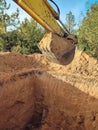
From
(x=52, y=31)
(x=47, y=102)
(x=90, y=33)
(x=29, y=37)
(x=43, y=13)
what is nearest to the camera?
(x=43, y=13)

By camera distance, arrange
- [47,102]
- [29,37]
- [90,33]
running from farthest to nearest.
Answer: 1. [29,37]
2. [90,33]
3. [47,102]

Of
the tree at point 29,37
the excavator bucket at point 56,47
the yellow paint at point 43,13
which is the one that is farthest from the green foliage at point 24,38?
the yellow paint at point 43,13

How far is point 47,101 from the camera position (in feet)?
25.0

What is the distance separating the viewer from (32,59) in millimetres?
13523

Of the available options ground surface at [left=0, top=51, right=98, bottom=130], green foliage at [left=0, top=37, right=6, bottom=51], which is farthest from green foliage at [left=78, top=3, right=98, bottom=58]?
ground surface at [left=0, top=51, right=98, bottom=130]

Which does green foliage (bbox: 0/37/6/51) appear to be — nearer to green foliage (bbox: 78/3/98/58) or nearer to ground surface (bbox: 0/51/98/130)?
green foliage (bbox: 78/3/98/58)

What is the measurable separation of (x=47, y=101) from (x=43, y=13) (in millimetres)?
2826

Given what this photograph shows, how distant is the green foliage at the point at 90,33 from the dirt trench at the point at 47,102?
1318 centimetres

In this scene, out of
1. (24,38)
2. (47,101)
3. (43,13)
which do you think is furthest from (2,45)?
(43,13)

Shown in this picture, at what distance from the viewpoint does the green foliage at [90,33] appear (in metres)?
20.5

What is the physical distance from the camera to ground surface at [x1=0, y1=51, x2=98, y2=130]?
22.5 feet

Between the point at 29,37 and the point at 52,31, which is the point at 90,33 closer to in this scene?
the point at 29,37

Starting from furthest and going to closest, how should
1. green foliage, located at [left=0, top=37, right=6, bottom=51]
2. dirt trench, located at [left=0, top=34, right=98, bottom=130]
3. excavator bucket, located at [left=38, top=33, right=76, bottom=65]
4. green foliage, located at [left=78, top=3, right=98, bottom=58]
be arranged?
green foliage, located at [left=0, top=37, right=6, bottom=51] < green foliage, located at [left=78, top=3, right=98, bottom=58] < dirt trench, located at [left=0, top=34, right=98, bottom=130] < excavator bucket, located at [left=38, top=33, right=76, bottom=65]

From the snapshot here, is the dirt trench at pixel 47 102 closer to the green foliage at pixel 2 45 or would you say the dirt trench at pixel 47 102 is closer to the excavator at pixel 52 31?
the excavator at pixel 52 31
